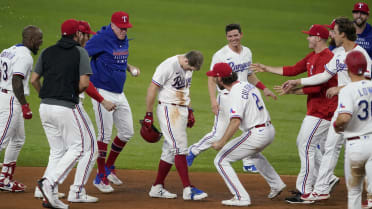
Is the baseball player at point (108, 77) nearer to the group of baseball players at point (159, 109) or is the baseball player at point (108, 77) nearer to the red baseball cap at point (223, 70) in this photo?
the group of baseball players at point (159, 109)

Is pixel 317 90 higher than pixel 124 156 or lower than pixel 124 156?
higher

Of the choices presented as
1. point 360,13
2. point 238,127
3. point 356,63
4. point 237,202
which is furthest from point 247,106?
point 360,13

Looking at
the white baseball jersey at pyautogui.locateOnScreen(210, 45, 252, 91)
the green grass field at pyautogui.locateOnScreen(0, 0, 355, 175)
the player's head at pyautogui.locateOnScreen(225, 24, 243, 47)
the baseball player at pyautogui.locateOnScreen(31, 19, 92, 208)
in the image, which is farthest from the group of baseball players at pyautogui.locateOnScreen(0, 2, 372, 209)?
the green grass field at pyautogui.locateOnScreen(0, 0, 355, 175)

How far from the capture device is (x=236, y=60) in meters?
8.84

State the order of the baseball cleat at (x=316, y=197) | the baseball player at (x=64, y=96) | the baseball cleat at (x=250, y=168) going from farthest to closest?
the baseball cleat at (x=250, y=168) → the baseball cleat at (x=316, y=197) → the baseball player at (x=64, y=96)

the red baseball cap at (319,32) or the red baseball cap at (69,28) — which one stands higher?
the red baseball cap at (319,32)

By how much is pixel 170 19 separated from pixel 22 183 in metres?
18.1

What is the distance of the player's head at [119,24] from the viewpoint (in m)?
7.95

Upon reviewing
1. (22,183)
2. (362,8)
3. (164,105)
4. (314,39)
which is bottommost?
(22,183)

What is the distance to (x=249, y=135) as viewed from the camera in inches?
282

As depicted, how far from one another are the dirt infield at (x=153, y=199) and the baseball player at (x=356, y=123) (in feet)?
4.49

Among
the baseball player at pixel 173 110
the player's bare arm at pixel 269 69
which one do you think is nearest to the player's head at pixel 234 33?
the player's bare arm at pixel 269 69

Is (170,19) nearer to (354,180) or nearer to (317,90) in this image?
(317,90)

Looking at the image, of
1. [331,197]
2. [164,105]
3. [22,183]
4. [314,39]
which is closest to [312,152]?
[331,197]
